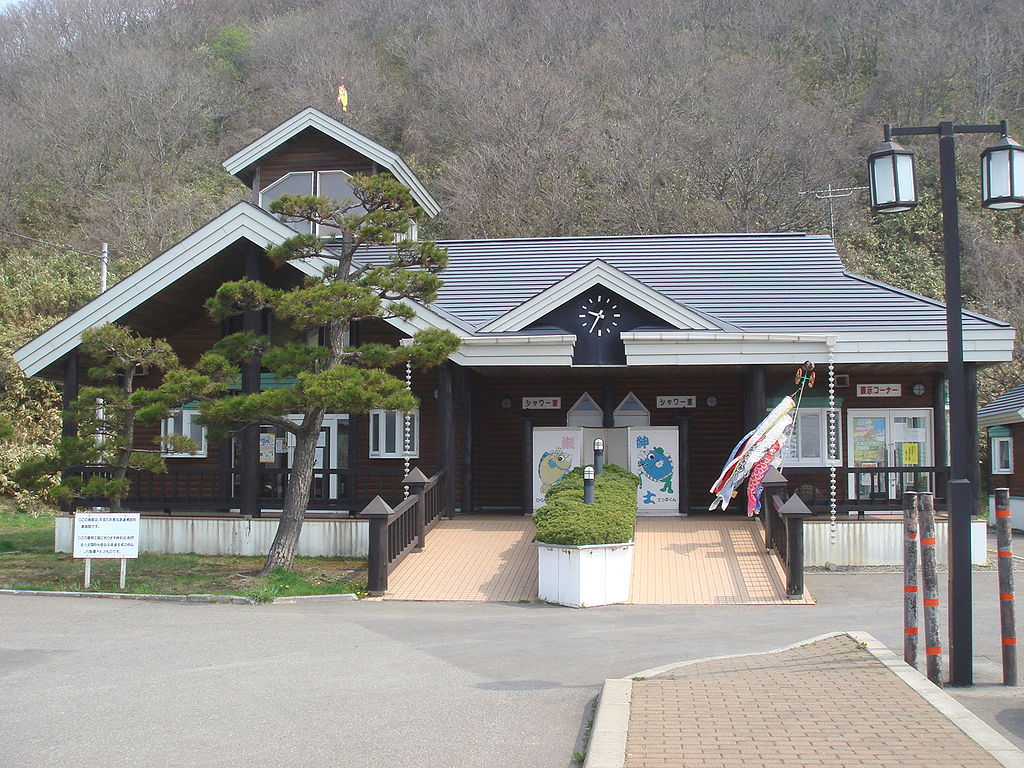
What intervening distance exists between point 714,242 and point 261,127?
120ft

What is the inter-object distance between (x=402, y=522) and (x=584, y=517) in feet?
10.2

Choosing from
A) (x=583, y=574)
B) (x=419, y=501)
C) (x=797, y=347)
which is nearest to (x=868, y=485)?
(x=797, y=347)

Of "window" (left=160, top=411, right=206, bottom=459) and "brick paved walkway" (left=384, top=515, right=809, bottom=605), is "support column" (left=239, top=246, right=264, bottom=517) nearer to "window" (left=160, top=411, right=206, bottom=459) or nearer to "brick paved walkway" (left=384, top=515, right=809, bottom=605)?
"window" (left=160, top=411, right=206, bottom=459)

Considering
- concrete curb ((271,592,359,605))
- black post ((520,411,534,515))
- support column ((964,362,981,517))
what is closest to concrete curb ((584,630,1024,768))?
concrete curb ((271,592,359,605))

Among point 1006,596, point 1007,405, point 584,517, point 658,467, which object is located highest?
point 1007,405

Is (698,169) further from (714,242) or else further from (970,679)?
(970,679)

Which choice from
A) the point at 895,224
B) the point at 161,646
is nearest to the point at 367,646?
the point at 161,646

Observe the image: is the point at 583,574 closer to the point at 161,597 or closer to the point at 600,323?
the point at 161,597

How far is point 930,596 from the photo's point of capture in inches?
329

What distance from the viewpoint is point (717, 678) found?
7.98m

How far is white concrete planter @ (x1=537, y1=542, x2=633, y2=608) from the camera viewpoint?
1268 centimetres

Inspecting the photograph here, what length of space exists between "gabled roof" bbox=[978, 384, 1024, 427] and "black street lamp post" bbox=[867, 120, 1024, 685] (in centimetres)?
1861

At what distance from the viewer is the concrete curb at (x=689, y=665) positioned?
566 cm

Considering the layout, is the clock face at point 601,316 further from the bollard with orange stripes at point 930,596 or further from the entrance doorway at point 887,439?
the bollard with orange stripes at point 930,596
